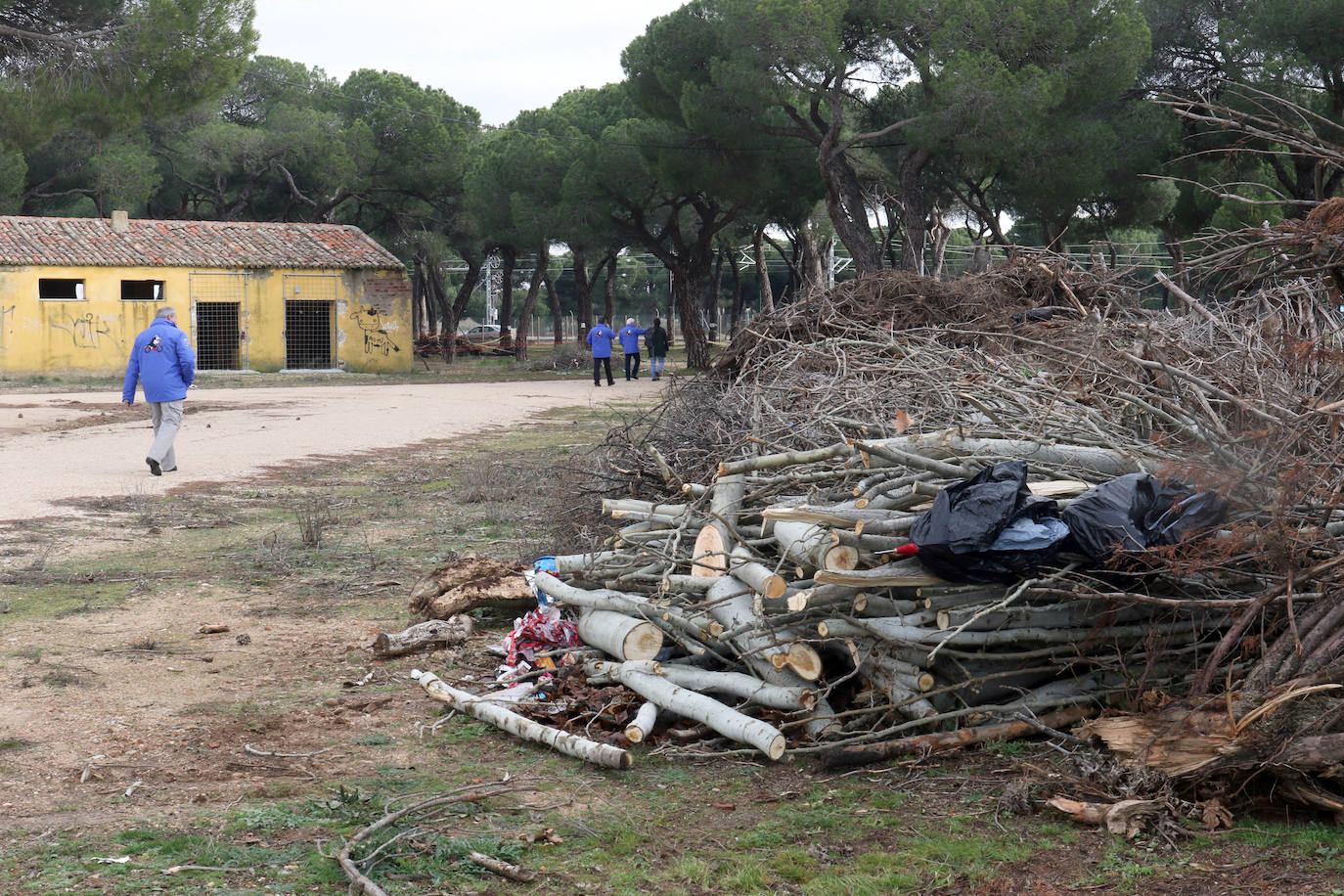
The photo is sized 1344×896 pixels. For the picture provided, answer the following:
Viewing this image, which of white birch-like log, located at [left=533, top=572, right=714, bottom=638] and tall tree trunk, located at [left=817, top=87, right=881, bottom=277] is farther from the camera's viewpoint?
tall tree trunk, located at [left=817, top=87, right=881, bottom=277]

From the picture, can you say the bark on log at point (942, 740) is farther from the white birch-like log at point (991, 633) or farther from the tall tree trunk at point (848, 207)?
the tall tree trunk at point (848, 207)

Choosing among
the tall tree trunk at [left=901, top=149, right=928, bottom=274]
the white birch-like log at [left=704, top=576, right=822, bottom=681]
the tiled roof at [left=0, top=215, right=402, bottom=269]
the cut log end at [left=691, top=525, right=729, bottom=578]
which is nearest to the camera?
the white birch-like log at [left=704, top=576, right=822, bottom=681]

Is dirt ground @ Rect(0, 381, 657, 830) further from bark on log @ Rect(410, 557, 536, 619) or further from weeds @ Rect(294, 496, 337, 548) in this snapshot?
weeds @ Rect(294, 496, 337, 548)

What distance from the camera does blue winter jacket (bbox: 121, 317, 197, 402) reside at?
1228 centimetres

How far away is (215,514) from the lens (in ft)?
33.5

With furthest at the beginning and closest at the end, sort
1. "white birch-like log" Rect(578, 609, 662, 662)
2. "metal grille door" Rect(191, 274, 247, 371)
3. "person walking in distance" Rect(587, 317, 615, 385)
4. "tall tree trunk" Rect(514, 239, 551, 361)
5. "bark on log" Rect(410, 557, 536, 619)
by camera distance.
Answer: "tall tree trunk" Rect(514, 239, 551, 361), "metal grille door" Rect(191, 274, 247, 371), "person walking in distance" Rect(587, 317, 615, 385), "bark on log" Rect(410, 557, 536, 619), "white birch-like log" Rect(578, 609, 662, 662)

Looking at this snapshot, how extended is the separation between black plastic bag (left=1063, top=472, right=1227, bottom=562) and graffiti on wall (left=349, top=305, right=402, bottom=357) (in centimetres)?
3238

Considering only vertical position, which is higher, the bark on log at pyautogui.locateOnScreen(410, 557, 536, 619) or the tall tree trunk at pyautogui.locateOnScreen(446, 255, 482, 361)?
the tall tree trunk at pyautogui.locateOnScreen(446, 255, 482, 361)

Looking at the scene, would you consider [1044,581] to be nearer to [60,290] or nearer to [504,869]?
[504,869]

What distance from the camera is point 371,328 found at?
35.2m

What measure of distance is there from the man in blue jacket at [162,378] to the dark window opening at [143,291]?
22.0 m

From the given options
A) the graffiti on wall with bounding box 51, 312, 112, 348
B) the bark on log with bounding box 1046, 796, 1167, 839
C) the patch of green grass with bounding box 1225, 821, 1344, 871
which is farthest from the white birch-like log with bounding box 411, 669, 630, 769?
the graffiti on wall with bounding box 51, 312, 112, 348

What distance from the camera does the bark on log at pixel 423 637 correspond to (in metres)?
6.05

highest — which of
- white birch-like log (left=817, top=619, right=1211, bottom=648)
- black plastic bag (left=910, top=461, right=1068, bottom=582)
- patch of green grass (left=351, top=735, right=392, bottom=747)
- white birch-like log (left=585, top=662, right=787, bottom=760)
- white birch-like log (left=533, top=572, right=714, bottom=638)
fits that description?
black plastic bag (left=910, top=461, right=1068, bottom=582)
